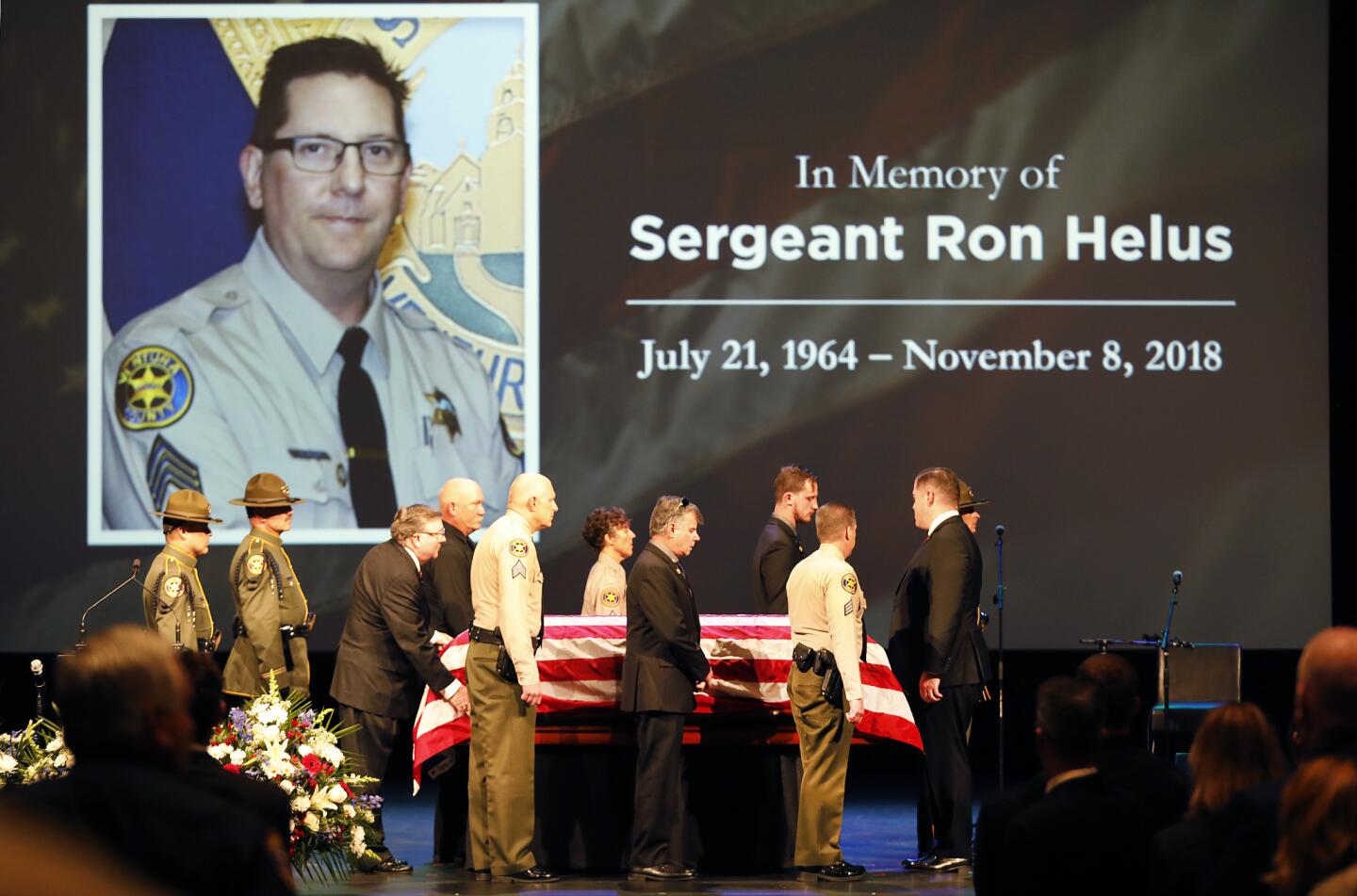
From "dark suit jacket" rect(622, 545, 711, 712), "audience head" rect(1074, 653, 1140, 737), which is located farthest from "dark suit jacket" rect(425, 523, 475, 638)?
"audience head" rect(1074, 653, 1140, 737)

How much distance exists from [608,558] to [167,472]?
267cm

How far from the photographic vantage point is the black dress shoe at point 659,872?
257 inches

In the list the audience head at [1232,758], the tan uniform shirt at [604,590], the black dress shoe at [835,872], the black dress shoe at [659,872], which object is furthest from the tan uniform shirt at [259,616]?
the audience head at [1232,758]

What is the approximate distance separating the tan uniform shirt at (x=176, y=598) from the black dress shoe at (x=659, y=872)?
1939 mm

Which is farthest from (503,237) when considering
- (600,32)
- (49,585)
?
(49,585)

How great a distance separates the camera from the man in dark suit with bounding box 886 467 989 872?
699cm

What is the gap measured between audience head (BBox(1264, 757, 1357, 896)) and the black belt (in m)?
4.37

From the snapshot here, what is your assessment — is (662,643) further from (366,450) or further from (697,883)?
(366,450)

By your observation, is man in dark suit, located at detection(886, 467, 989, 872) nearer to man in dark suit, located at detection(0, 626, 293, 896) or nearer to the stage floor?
the stage floor

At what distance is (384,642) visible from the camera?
23.4 ft

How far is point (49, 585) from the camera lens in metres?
8.70

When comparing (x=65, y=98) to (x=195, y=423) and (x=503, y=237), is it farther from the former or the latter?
(x=503, y=237)

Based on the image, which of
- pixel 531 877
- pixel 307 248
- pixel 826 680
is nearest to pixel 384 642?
pixel 531 877

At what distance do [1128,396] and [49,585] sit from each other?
18.1 feet
